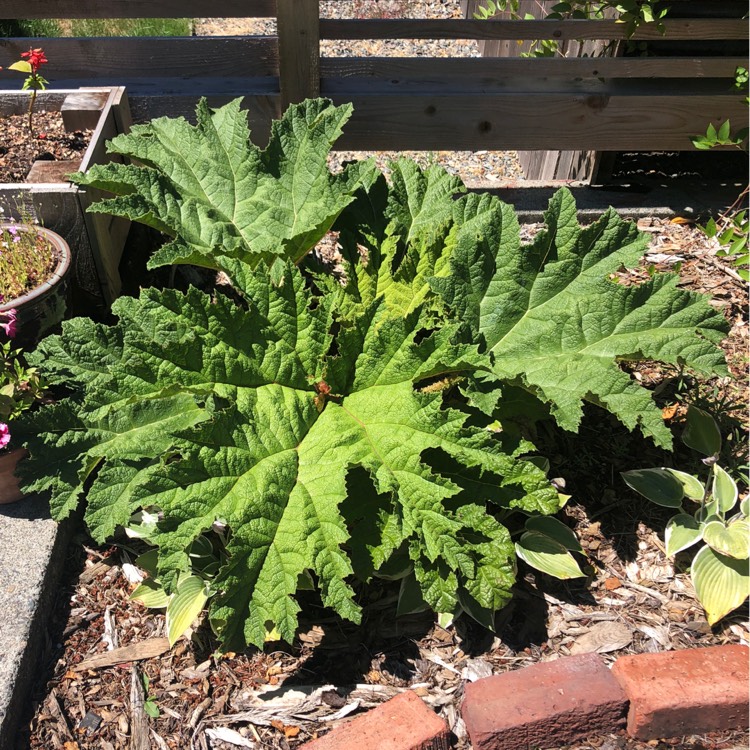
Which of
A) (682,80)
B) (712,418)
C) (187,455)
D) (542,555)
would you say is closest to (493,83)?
(682,80)

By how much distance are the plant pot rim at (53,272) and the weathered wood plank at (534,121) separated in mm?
1724

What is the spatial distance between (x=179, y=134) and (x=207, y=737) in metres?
2.11

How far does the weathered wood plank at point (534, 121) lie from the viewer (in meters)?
4.23

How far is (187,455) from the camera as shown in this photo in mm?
2115

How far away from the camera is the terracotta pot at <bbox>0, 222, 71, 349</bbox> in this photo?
9.45ft

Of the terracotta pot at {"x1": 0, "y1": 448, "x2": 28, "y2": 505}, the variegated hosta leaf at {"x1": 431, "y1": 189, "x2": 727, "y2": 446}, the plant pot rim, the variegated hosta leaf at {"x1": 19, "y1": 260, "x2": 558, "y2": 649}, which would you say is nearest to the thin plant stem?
the plant pot rim

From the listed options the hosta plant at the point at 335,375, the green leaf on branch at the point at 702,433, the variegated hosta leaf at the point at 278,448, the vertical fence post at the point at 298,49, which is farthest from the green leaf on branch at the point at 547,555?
the vertical fence post at the point at 298,49

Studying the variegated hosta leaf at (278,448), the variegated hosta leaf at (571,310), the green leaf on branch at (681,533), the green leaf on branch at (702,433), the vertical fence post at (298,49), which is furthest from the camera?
the vertical fence post at (298,49)

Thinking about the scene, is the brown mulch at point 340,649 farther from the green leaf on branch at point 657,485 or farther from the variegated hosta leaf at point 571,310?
the variegated hosta leaf at point 571,310

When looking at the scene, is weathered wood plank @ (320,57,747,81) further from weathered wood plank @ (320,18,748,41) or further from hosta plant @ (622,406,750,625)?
hosta plant @ (622,406,750,625)

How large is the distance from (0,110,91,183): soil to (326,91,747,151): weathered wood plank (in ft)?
4.49

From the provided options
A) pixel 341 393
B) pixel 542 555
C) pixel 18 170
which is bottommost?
pixel 542 555

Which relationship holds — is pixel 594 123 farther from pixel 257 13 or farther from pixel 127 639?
pixel 127 639

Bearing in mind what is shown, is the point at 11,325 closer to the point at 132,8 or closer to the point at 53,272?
the point at 53,272
